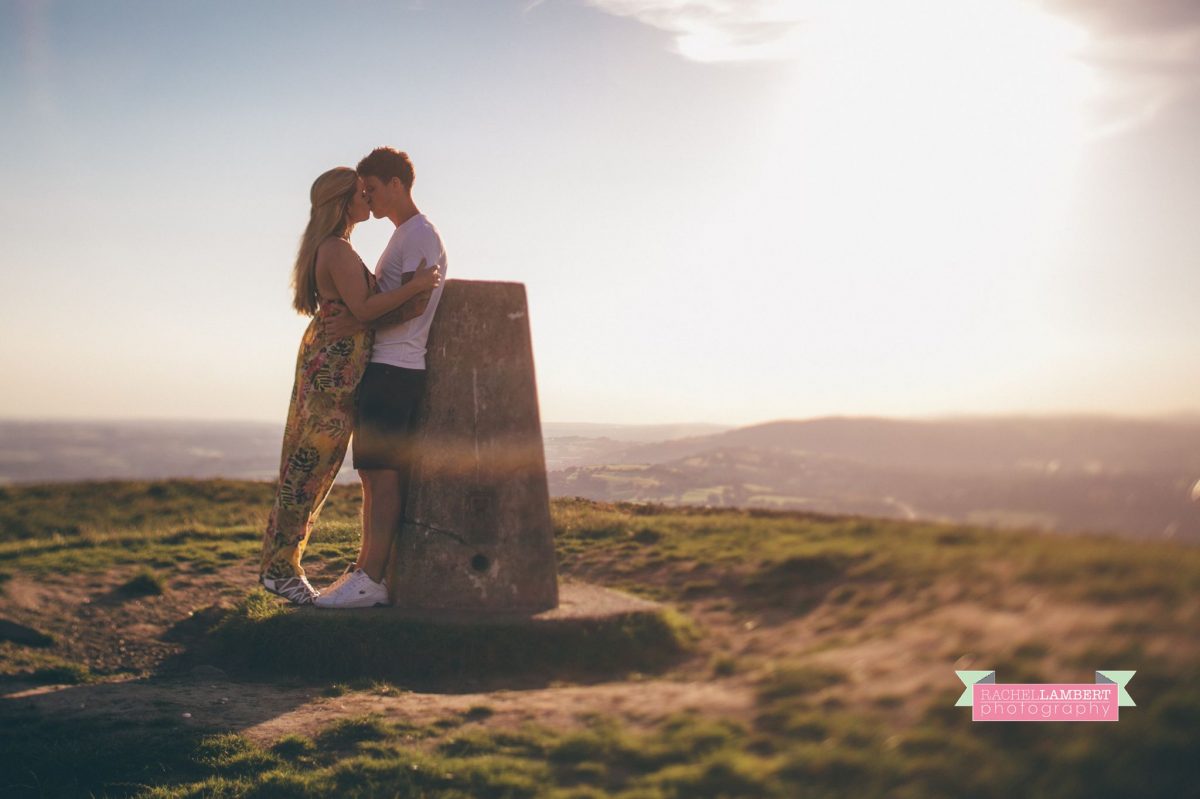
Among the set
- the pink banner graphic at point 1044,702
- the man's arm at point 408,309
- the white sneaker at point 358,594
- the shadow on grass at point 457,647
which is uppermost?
the man's arm at point 408,309

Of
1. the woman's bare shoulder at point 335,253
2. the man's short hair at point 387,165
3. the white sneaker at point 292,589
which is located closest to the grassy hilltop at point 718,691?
the white sneaker at point 292,589

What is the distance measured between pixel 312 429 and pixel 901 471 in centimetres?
507

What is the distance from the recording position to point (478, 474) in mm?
7465

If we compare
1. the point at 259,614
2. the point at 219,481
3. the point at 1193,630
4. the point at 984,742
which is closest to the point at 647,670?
the point at 984,742

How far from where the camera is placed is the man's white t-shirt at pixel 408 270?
24.5 feet

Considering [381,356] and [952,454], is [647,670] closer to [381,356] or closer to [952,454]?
[952,454]

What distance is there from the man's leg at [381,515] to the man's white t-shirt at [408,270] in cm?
97

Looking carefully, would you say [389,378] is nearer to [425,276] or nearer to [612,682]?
[425,276]

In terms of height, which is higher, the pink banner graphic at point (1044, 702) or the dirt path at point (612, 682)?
the pink banner graphic at point (1044, 702)

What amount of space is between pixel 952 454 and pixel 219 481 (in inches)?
593

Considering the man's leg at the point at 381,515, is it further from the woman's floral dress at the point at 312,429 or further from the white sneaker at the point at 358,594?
the woman's floral dress at the point at 312,429

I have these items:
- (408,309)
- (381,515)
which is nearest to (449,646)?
(381,515)

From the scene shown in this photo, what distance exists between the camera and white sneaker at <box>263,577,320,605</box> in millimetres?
7777

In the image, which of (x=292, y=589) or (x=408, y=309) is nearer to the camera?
(x=408, y=309)
